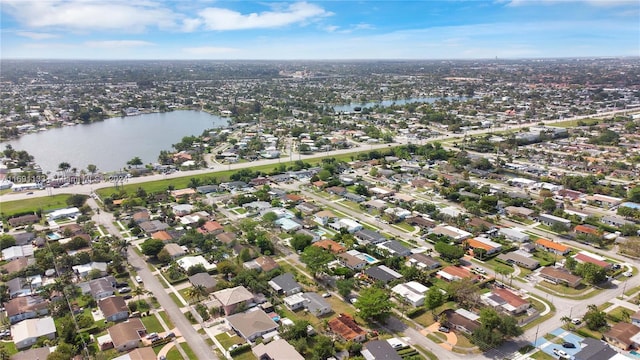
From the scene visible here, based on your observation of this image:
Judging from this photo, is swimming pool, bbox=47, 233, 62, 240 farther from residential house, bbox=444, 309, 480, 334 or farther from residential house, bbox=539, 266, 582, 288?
residential house, bbox=539, 266, 582, 288

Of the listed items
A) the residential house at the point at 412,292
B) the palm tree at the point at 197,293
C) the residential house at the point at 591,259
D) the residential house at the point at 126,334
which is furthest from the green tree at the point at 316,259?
the residential house at the point at 591,259

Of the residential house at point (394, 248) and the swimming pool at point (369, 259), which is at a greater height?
the residential house at point (394, 248)

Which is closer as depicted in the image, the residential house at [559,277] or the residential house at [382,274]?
the residential house at [559,277]

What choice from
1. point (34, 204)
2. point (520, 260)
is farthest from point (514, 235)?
point (34, 204)

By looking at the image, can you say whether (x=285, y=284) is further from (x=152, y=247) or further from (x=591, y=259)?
(x=591, y=259)

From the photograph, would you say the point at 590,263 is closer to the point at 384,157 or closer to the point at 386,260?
the point at 386,260

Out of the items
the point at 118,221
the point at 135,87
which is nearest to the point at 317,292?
the point at 118,221

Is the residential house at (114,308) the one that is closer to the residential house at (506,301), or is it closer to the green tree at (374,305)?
the green tree at (374,305)
